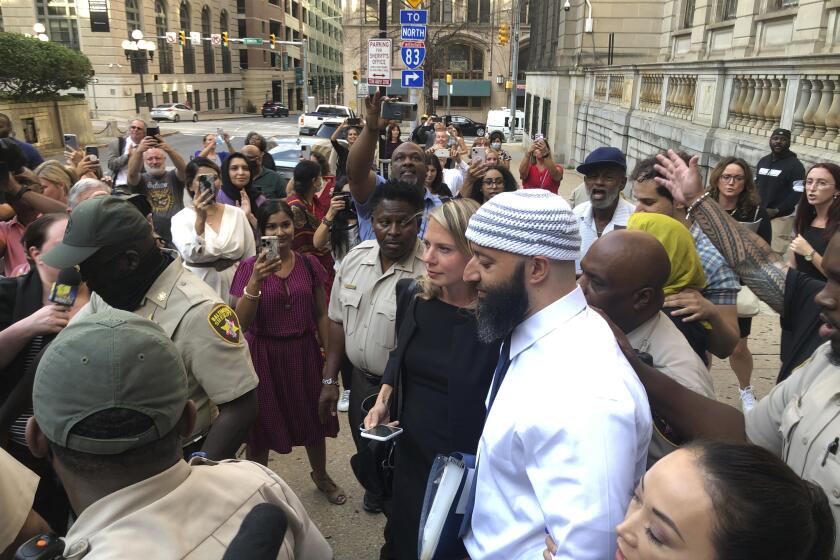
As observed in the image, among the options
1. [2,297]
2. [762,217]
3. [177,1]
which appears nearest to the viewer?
[2,297]

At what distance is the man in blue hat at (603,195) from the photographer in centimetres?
471

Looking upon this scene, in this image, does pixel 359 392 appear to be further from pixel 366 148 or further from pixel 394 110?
pixel 394 110

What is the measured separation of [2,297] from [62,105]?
30.6 meters

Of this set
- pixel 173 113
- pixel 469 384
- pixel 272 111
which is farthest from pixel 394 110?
pixel 272 111

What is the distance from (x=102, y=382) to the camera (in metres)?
1.40

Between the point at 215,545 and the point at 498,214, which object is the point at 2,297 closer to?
the point at 215,545

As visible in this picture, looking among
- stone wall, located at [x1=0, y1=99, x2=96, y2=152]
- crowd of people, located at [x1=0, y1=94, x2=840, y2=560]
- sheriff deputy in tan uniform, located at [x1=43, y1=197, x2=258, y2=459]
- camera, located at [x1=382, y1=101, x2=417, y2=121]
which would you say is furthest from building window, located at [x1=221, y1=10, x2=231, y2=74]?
sheriff deputy in tan uniform, located at [x1=43, y1=197, x2=258, y2=459]

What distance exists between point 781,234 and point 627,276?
767cm

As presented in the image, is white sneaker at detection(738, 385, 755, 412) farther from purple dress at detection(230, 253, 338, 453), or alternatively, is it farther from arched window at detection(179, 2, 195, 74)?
arched window at detection(179, 2, 195, 74)

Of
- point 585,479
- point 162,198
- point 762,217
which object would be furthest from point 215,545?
point 162,198

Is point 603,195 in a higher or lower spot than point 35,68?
lower

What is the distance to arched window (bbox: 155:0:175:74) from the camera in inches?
2042

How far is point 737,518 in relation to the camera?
1.21 metres

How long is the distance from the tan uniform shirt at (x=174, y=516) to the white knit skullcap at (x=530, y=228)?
100cm
